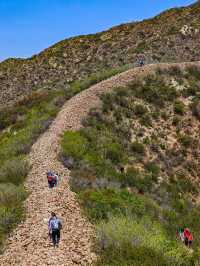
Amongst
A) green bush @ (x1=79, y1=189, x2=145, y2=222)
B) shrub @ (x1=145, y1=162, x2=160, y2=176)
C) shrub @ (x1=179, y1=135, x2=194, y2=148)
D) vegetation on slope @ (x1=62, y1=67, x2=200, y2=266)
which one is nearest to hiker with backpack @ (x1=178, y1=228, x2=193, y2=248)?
vegetation on slope @ (x1=62, y1=67, x2=200, y2=266)

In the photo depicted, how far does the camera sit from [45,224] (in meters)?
20.1

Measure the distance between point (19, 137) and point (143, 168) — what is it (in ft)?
30.2

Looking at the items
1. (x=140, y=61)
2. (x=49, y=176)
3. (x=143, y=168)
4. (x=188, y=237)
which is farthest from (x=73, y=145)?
(x=140, y=61)

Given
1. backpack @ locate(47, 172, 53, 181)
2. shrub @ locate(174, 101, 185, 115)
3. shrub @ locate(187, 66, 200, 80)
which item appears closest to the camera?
backpack @ locate(47, 172, 53, 181)

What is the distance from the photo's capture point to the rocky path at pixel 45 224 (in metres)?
17.8

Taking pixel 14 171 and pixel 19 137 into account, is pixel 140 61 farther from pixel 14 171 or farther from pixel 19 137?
pixel 14 171

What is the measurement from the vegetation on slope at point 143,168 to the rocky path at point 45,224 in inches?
23.5

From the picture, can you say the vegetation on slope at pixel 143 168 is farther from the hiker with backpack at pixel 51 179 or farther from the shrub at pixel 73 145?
the hiker with backpack at pixel 51 179

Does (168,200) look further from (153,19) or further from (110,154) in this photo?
(153,19)

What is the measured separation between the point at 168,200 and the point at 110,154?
15.9 feet

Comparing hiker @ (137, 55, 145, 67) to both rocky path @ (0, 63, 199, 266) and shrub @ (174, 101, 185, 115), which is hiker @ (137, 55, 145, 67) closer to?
shrub @ (174, 101, 185, 115)

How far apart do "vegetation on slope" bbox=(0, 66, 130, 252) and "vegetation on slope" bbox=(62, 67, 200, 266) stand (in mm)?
2916

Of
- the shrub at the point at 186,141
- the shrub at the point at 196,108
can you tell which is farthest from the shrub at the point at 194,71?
the shrub at the point at 186,141

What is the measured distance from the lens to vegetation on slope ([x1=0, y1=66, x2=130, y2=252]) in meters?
21.8
